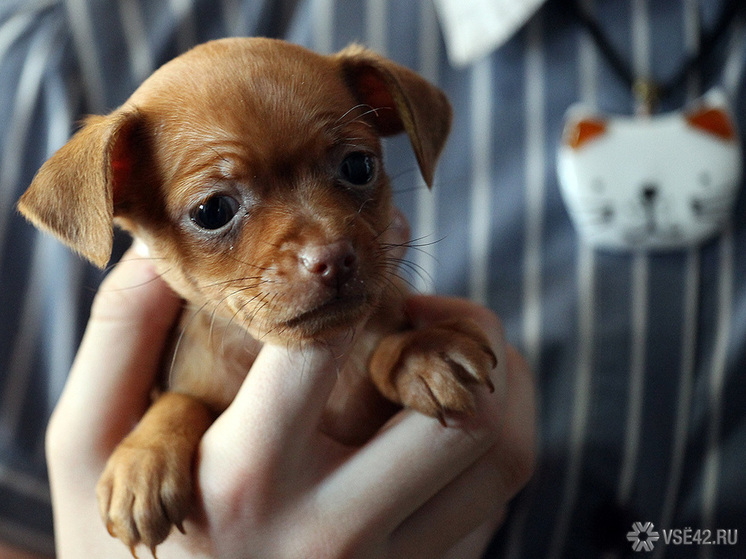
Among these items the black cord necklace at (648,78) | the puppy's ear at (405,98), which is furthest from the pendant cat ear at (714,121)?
the puppy's ear at (405,98)

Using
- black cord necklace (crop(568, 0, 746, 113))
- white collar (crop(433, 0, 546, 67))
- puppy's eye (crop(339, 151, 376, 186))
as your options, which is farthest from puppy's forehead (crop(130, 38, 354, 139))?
black cord necklace (crop(568, 0, 746, 113))

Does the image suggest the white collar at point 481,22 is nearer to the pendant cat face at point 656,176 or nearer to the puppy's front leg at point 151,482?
the pendant cat face at point 656,176

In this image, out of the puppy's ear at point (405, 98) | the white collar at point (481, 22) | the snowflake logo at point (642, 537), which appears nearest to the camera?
the puppy's ear at point (405, 98)

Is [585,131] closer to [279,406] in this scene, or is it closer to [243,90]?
[243,90]

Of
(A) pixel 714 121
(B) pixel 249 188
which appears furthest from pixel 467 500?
(A) pixel 714 121

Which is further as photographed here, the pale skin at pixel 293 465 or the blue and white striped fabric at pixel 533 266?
the blue and white striped fabric at pixel 533 266

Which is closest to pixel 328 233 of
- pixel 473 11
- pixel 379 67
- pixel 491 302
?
pixel 379 67

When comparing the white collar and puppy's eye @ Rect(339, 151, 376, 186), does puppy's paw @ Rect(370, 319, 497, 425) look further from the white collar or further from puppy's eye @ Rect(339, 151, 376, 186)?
the white collar
